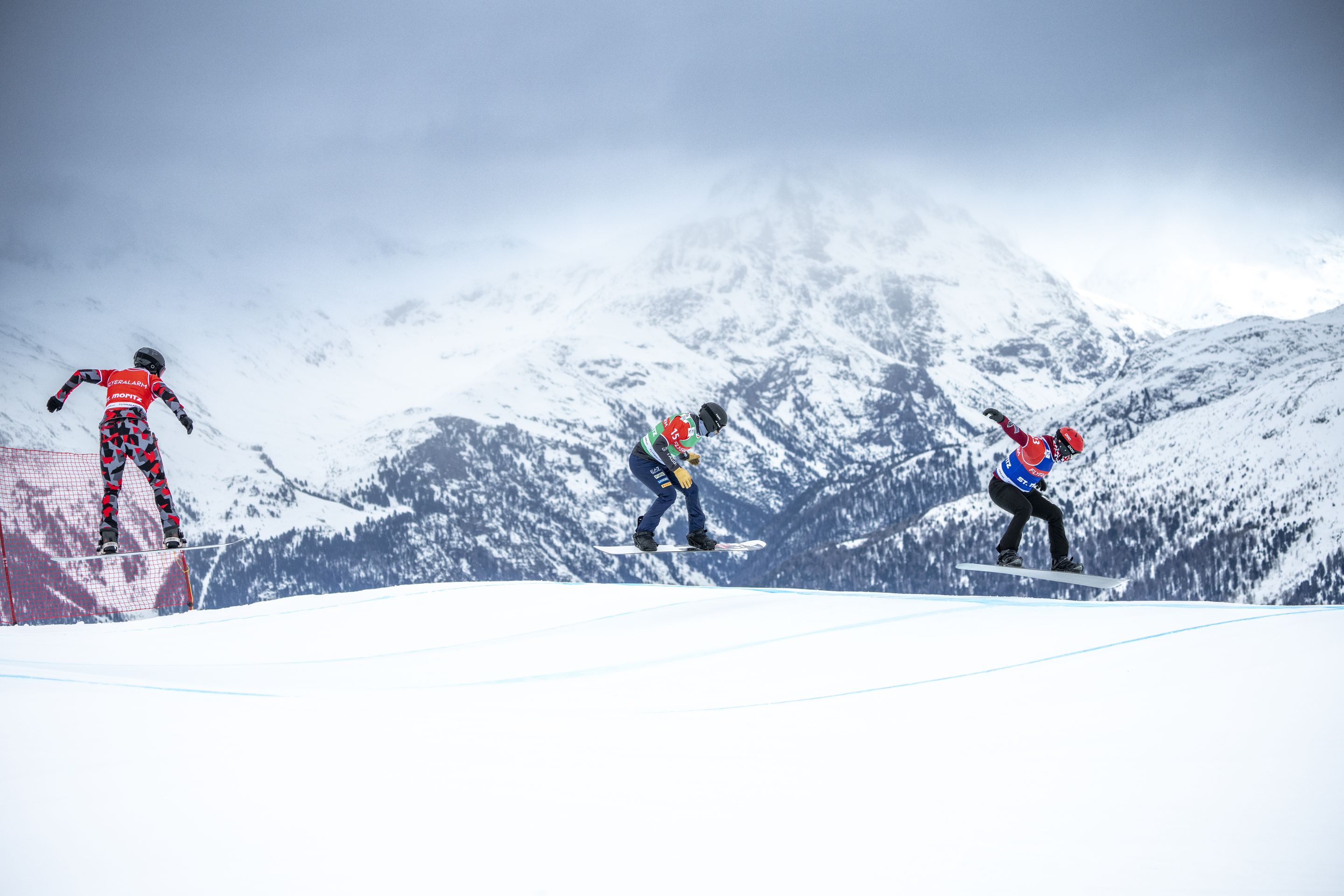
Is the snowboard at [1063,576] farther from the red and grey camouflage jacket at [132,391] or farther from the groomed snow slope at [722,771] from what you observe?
the red and grey camouflage jacket at [132,391]

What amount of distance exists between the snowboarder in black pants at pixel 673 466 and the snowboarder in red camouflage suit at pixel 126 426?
860cm

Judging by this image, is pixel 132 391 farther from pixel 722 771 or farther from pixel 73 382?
pixel 722 771

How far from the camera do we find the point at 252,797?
6836 millimetres

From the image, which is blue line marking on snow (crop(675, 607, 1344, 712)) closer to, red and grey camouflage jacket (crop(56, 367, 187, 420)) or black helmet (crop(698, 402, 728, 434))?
black helmet (crop(698, 402, 728, 434))

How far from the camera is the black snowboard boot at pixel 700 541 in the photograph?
18.0m

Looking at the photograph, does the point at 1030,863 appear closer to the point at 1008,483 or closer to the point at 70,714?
the point at 70,714

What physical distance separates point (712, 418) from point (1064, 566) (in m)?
6.93

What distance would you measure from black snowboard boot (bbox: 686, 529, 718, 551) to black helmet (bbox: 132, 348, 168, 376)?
10229 mm

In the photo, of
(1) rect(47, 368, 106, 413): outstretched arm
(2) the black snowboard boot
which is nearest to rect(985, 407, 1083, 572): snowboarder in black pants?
(2) the black snowboard boot

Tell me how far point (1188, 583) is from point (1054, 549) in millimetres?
178718

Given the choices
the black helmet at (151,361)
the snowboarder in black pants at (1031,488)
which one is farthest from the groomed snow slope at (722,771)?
the black helmet at (151,361)

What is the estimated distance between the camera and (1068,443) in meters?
15.1

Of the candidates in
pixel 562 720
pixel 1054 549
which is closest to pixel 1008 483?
pixel 1054 549

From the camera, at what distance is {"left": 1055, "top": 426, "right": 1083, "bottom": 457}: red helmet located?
1495cm
